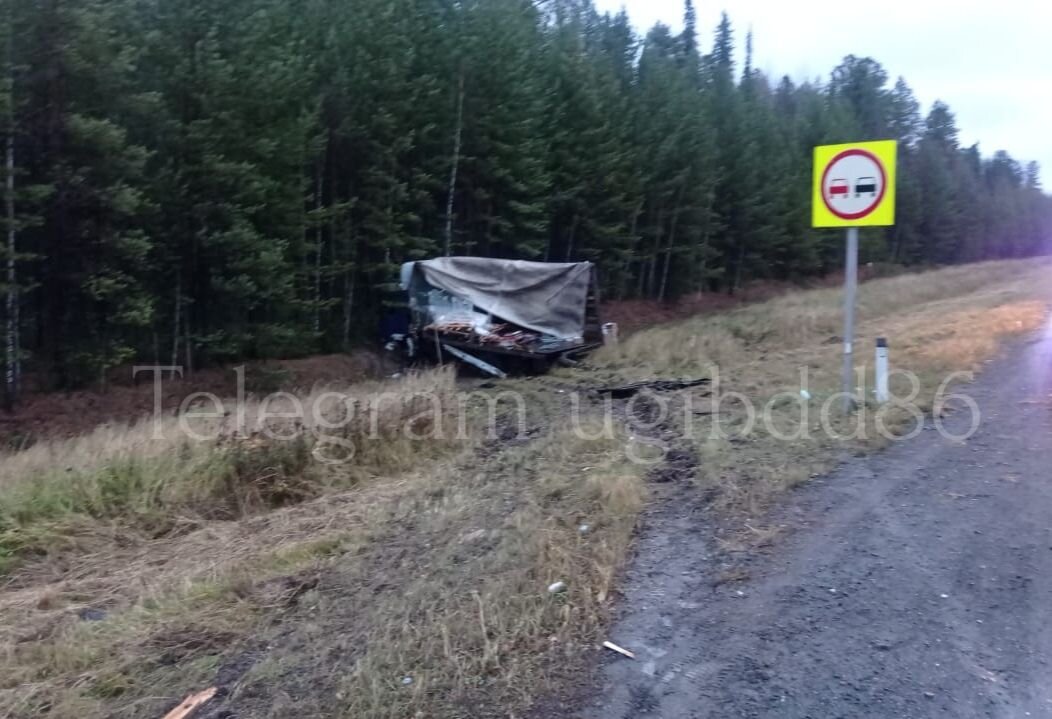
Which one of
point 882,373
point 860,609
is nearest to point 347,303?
point 882,373

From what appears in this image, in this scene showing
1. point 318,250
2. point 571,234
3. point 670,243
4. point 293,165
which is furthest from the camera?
point 670,243

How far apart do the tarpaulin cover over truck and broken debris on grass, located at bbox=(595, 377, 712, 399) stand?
6371 mm

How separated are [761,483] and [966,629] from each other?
244cm

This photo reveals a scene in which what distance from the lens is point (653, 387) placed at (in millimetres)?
13523

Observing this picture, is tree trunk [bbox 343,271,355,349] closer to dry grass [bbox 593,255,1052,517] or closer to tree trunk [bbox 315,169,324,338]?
tree trunk [bbox 315,169,324,338]

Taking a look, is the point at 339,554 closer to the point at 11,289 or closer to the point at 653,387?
the point at 653,387

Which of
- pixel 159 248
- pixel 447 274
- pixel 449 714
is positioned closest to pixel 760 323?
pixel 447 274

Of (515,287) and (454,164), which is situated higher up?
(454,164)

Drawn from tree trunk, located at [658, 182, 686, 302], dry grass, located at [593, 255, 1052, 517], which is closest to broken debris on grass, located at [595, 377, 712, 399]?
dry grass, located at [593, 255, 1052, 517]

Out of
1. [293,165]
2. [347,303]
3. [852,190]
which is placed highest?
[293,165]

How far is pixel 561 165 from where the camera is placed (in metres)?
29.2

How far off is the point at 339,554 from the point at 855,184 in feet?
20.4

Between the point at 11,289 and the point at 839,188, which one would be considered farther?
the point at 11,289

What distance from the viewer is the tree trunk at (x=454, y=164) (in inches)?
931
